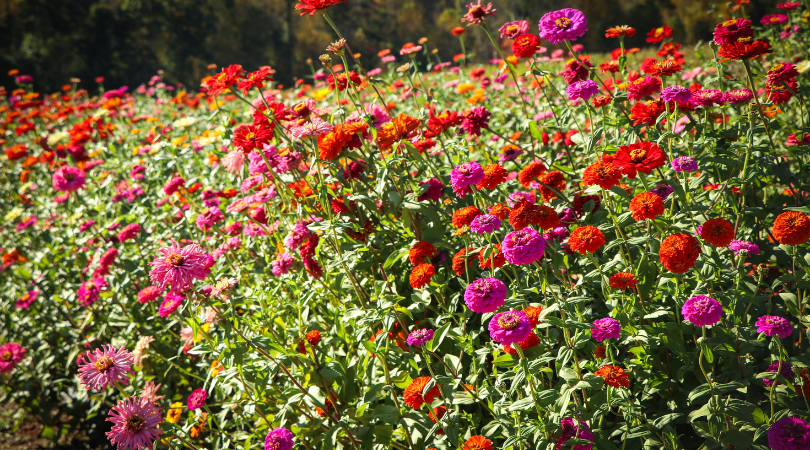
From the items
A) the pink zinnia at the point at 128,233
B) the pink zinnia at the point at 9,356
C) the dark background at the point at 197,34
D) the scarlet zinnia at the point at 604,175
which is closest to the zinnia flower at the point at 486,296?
the scarlet zinnia at the point at 604,175

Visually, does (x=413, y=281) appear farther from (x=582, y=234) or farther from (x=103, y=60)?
(x=103, y=60)

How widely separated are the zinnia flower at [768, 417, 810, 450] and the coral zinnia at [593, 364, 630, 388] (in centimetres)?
39

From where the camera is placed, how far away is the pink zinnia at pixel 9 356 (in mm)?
3135

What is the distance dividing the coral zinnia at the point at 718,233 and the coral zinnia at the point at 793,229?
0.12 m

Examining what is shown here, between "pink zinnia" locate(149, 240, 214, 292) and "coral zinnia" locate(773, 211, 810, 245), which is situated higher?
"pink zinnia" locate(149, 240, 214, 292)

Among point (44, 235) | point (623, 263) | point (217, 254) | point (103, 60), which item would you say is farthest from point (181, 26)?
point (623, 263)

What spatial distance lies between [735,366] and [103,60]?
29825 millimetres

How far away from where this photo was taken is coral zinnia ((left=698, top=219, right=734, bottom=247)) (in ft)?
5.18

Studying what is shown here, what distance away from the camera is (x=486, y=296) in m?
1.51

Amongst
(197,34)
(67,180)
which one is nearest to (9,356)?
(67,180)

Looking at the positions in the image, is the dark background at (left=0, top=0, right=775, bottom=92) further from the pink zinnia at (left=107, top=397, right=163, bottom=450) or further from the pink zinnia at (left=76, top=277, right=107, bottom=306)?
the pink zinnia at (left=107, top=397, right=163, bottom=450)

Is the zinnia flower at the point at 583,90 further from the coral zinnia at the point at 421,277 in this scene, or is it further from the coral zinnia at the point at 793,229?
the coral zinnia at the point at 421,277

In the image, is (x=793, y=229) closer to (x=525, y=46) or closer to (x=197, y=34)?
(x=525, y=46)

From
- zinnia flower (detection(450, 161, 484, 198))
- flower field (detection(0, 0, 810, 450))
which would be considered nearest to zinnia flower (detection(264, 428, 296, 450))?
flower field (detection(0, 0, 810, 450))
